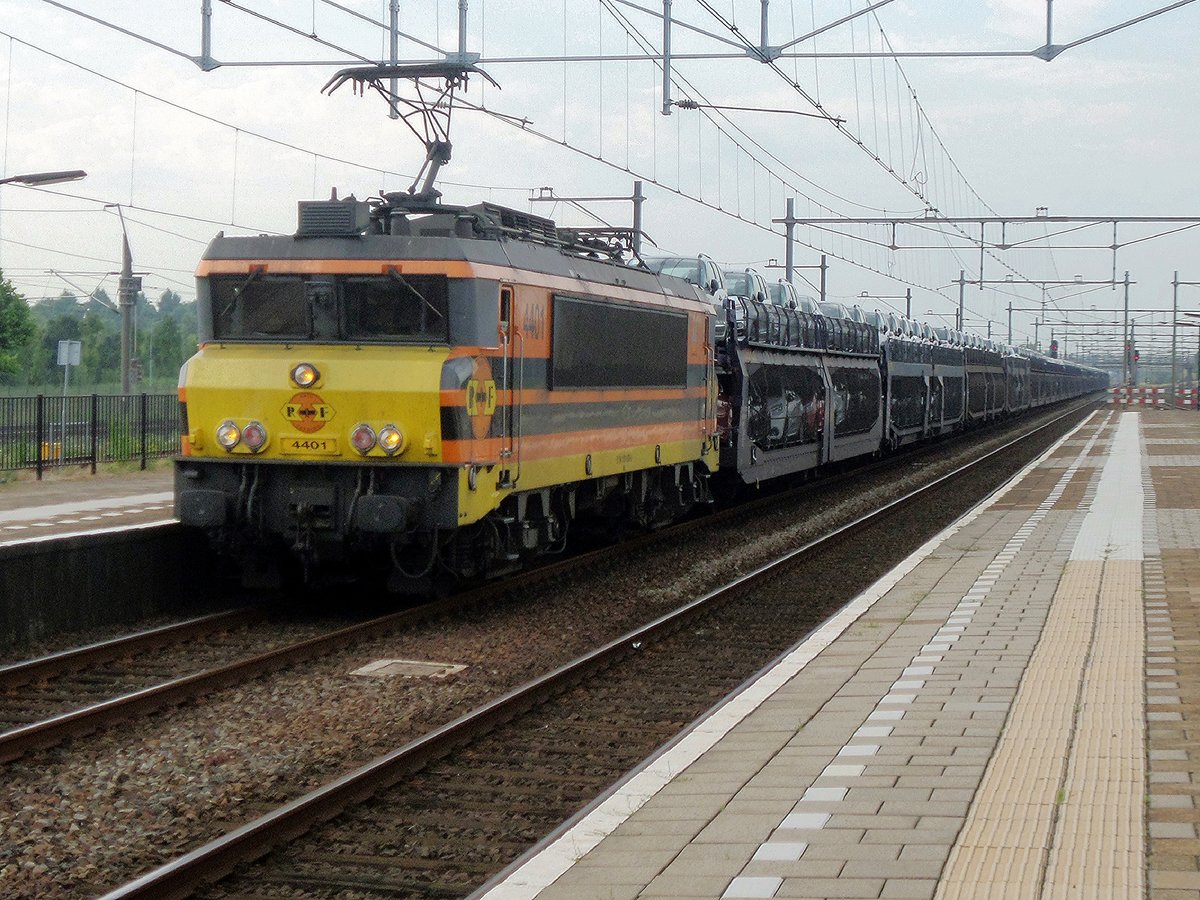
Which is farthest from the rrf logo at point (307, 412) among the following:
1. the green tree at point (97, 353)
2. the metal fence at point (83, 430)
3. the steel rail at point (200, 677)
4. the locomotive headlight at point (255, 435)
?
the green tree at point (97, 353)

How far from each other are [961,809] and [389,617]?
7.01 meters

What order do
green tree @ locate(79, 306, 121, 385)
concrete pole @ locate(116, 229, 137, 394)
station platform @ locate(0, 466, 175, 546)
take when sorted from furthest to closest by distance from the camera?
green tree @ locate(79, 306, 121, 385), concrete pole @ locate(116, 229, 137, 394), station platform @ locate(0, 466, 175, 546)

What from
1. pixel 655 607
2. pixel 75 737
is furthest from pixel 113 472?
pixel 75 737

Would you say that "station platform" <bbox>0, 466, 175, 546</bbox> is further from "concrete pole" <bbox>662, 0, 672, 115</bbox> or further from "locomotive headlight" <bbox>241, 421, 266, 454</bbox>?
"concrete pole" <bbox>662, 0, 672, 115</bbox>

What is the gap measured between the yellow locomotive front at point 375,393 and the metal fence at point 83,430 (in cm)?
1123

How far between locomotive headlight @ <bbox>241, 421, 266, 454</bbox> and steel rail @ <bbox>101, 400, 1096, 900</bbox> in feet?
10.5

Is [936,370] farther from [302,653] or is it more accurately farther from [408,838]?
[408,838]

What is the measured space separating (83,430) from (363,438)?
48.6ft

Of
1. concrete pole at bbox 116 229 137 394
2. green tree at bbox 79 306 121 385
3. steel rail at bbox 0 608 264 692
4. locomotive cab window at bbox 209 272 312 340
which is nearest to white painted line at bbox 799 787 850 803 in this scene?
steel rail at bbox 0 608 264 692

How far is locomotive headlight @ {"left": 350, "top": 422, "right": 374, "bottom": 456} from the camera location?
12.1m

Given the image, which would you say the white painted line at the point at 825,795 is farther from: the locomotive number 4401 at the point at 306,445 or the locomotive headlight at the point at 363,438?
the locomotive number 4401 at the point at 306,445

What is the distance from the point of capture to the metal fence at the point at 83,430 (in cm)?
2336

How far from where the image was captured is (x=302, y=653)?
429 inches

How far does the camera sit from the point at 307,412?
12305 mm
